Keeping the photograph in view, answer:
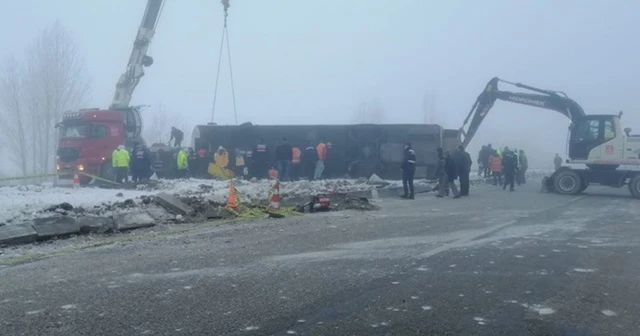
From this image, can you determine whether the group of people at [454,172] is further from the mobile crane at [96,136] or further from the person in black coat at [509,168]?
the mobile crane at [96,136]

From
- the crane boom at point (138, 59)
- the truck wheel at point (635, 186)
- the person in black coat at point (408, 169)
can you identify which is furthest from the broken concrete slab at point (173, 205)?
the crane boom at point (138, 59)

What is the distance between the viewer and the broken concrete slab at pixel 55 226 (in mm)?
11383

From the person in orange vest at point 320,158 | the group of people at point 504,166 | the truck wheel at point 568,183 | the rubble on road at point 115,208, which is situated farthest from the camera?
the person in orange vest at point 320,158

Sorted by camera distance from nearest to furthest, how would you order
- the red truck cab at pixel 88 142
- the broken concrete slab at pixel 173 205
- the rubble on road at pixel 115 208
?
the rubble on road at pixel 115 208, the broken concrete slab at pixel 173 205, the red truck cab at pixel 88 142

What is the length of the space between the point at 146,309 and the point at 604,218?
1209 centimetres

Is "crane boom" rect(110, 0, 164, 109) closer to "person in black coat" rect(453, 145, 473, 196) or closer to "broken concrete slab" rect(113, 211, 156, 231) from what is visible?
"person in black coat" rect(453, 145, 473, 196)

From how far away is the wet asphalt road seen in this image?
561 cm

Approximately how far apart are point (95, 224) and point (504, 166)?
19200mm

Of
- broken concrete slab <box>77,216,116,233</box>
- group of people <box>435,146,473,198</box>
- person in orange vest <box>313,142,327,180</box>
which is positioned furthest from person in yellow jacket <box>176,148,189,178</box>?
broken concrete slab <box>77,216,116,233</box>

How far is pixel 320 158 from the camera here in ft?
90.1

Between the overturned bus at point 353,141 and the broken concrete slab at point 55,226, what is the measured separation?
17158 millimetres

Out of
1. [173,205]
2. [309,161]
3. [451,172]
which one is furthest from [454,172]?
[173,205]

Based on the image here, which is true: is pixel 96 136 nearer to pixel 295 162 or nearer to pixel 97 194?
pixel 295 162

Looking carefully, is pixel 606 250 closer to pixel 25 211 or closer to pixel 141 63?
pixel 25 211
